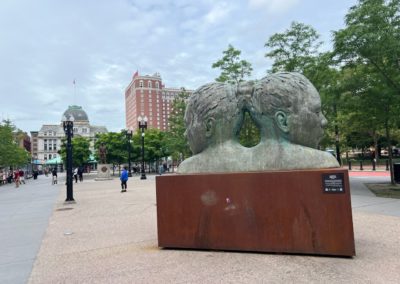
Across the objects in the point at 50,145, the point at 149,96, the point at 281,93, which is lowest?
the point at 281,93

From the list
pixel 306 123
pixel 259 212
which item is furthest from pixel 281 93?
pixel 259 212

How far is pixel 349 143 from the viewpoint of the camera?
44.7 metres

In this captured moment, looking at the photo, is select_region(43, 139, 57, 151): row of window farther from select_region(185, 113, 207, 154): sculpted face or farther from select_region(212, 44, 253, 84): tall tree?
select_region(185, 113, 207, 154): sculpted face

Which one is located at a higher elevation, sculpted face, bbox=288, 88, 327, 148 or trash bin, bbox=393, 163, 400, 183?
sculpted face, bbox=288, 88, 327, 148

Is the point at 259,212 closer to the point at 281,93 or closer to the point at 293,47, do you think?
the point at 281,93

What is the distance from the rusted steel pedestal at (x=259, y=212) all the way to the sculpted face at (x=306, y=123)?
79 centimetres

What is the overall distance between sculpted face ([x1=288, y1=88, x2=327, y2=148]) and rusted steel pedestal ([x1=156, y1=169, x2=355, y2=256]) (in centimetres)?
79

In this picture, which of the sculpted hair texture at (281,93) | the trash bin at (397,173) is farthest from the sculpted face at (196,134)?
the trash bin at (397,173)

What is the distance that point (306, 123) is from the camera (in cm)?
594

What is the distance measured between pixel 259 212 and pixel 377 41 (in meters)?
9.85

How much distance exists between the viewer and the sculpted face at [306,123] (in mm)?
5938

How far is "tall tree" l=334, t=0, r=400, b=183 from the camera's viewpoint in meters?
12.1

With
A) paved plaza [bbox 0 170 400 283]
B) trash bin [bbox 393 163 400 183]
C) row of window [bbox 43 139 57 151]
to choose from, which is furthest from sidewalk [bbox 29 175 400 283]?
row of window [bbox 43 139 57 151]

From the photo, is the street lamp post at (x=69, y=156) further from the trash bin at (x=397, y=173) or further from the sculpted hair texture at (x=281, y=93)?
the trash bin at (x=397, y=173)
